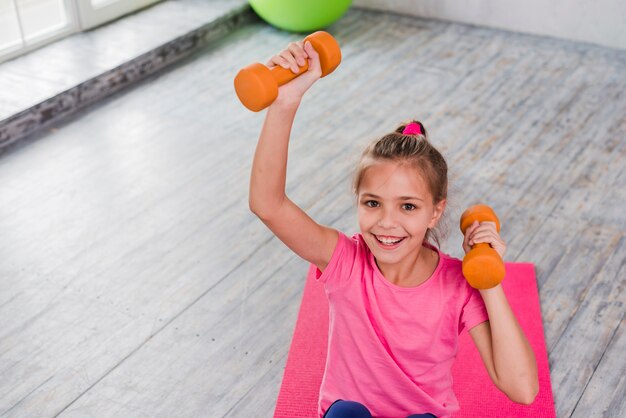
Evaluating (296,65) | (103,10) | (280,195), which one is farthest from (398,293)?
(103,10)

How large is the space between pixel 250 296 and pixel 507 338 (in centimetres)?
121

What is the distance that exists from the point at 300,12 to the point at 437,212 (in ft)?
9.35

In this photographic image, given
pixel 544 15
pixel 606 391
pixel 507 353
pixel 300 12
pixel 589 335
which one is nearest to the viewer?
pixel 507 353

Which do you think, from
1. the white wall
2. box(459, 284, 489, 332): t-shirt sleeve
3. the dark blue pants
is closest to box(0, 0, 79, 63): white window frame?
the white wall

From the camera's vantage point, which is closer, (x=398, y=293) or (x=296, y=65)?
(x=296, y=65)

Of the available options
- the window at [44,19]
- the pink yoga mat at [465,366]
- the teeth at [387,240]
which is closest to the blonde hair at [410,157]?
the teeth at [387,240]

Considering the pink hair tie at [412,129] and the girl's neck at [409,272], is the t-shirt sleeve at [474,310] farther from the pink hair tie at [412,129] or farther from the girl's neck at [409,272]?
the pink hair tie at [412,129]

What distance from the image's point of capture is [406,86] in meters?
3.98

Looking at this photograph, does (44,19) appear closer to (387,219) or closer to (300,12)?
(300,12)

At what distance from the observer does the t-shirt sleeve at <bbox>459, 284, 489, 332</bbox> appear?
154cm

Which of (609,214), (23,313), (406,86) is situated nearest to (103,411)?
(23,313)

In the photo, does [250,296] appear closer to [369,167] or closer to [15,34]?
[369,167]

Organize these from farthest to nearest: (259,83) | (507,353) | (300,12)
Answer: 1. (300,12)
2. (507,353)
3. (259,83)

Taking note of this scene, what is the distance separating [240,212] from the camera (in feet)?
9.82
